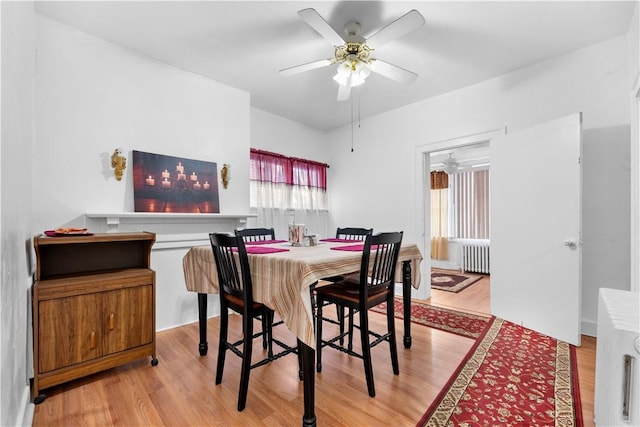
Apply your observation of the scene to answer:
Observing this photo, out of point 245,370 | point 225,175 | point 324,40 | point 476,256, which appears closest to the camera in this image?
point 245,370

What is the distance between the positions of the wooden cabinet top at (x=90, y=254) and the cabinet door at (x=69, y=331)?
255mm

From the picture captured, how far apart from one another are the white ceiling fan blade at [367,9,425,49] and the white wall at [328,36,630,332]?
1865 millimetres

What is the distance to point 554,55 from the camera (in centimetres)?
276

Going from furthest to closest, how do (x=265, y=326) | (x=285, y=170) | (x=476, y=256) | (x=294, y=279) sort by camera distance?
(x=476, y=256) < (x=285, y=170) < (x=265, y=326) < (x=294, y=279)

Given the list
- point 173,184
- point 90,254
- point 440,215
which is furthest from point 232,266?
point 440,215

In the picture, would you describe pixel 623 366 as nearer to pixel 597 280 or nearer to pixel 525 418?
pixel 525 418

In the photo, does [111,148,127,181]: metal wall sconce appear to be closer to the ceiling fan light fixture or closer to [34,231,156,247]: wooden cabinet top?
[34,231,156,247]: wooden cabinet top

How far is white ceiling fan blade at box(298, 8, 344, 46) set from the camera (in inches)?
68.8

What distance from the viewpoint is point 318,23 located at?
6.06ft

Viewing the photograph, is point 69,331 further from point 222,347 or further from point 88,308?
point 222,347

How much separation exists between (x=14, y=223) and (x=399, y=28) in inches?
92.7

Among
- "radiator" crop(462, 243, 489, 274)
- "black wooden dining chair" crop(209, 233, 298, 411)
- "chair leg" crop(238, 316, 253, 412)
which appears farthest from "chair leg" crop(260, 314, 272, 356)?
"radiator" crop(462, 243, 489, 274)

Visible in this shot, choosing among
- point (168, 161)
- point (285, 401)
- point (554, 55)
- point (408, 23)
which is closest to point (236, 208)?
point (168, 161)

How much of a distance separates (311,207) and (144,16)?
119 inches
